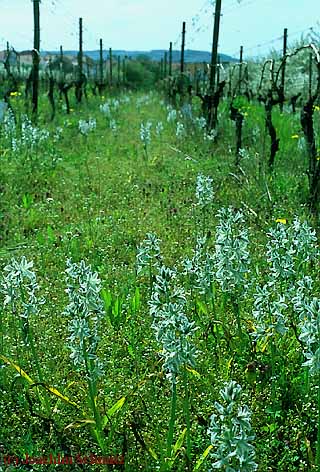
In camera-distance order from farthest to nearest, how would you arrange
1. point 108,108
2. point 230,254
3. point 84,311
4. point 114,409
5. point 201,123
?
point 108,108 → point 201,123 → point 230,254 → point 114,409 → point 84,311

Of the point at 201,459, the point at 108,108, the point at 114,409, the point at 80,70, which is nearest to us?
the point at 201,459

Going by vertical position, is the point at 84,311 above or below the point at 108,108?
above

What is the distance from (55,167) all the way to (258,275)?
14.9 ft

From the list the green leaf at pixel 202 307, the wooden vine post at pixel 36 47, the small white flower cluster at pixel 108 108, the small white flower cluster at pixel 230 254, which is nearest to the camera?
the small white flower cluster at pixel 230 254

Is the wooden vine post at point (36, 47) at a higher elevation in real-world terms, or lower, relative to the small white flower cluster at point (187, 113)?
higher

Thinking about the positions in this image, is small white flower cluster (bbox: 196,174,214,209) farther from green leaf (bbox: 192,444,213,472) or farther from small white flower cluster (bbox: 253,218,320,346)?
green leaf (bbox: 192,444,213,472)

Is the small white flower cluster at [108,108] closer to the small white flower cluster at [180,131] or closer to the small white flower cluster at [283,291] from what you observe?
the small white flower cluster at [180,131]

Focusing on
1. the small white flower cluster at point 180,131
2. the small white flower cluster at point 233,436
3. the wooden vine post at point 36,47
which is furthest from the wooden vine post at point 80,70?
the small white flower cluster at point 233,436

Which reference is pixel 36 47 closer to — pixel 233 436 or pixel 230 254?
pixel 230 254

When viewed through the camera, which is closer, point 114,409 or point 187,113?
point 114,409

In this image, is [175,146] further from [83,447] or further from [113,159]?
[83,447]

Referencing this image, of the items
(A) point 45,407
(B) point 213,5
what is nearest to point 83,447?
(A) point 45,407

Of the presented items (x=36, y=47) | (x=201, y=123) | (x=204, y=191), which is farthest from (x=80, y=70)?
(x=204, y=191)

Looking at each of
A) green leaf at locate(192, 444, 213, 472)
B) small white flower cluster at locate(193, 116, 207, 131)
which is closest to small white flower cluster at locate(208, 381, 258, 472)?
green leaf at locate(192, 444, 213, 472)
